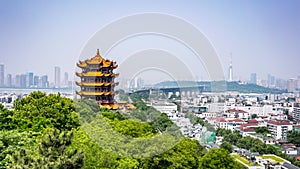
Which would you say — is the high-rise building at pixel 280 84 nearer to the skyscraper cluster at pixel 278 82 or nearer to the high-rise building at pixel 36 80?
the skyscraper cluster at pixel 278 82

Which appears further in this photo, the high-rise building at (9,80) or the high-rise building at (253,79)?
the high-rise building at (253,79)

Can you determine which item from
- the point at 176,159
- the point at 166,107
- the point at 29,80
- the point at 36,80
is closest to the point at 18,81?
the point at 29,80

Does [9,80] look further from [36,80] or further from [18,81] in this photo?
[36,80]

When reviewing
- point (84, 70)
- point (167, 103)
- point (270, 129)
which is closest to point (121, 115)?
point (167, 103)

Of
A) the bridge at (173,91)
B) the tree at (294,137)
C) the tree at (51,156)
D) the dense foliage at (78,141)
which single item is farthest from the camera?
the tree at (294,137)

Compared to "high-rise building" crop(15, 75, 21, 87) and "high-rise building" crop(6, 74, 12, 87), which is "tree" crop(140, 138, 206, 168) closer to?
"high-rise building" crop(6, 74, 12, 87)

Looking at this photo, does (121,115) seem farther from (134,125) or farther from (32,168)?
(32,168)

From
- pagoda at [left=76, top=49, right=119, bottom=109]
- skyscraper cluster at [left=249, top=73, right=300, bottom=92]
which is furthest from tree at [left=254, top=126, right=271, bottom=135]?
skyscraper cluster at [left=249, top=73, right=300, bottom=92]

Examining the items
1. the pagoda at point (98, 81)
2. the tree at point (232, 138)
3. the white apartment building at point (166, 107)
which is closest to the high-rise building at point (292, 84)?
the tree at point (232, 138)

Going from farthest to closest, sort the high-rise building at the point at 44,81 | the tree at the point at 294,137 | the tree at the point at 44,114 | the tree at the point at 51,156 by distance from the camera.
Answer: the high-rise building at the point at 44,81, the tree at the point at 294,137, the tree at the point at 44,114, the tree at the point at 51,156
